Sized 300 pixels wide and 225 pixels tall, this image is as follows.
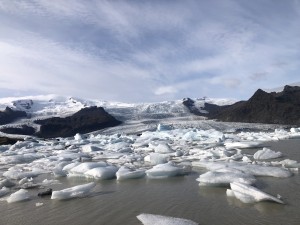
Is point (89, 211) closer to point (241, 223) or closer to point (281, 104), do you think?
point (241, 223)

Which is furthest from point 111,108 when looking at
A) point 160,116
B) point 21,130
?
point 21,130

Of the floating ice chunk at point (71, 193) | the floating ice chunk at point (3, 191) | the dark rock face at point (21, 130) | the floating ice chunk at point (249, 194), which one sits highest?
the dark rock face at point (21, 130)

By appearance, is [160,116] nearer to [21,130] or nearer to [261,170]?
[21,130]

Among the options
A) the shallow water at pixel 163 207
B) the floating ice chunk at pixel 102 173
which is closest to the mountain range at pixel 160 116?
the floating ice chunk at pixel 102 173

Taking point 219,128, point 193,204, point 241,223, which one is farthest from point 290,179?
point 219,128

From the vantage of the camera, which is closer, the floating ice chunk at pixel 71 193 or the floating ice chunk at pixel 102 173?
the floating ice chunk at pixel 71 193

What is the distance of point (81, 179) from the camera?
9164 mm

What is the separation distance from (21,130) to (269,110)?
150 feet

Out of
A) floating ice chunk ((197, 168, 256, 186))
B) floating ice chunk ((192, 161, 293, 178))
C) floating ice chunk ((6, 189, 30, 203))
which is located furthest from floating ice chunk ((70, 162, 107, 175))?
floating ice chunk ((197, 168, 256, 186))

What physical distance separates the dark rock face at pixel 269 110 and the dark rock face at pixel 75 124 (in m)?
22.2

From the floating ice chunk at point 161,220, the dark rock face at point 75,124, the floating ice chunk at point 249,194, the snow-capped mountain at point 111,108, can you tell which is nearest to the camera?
the floating ice chunk at point 161,220

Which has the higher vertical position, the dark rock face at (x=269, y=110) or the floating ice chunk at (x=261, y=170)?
the dark rock face at (x=269, y=110)

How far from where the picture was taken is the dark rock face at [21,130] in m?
64.3

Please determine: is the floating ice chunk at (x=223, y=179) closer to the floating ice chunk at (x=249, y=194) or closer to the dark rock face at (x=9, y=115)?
the floating ice chunk at (x=249, y=194)
